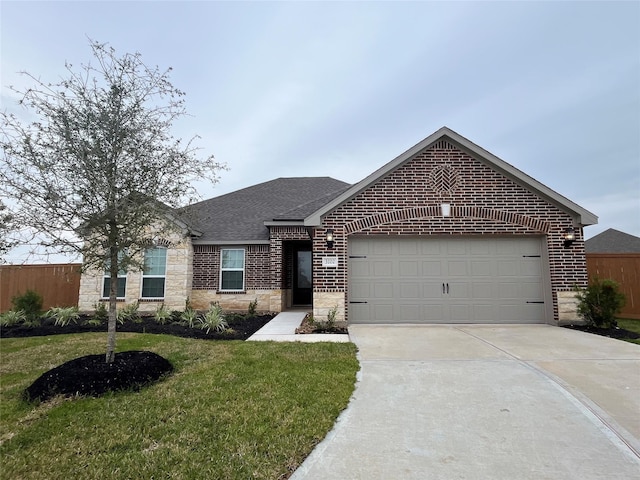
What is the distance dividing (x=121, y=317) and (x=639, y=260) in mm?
16956

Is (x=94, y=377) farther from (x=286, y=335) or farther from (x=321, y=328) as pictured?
(x=321, y=328)

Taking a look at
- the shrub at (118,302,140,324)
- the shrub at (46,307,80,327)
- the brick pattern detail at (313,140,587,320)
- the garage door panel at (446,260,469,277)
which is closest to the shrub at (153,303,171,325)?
the shrub at (118,302,140,324)

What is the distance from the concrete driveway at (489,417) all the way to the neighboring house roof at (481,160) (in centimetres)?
389

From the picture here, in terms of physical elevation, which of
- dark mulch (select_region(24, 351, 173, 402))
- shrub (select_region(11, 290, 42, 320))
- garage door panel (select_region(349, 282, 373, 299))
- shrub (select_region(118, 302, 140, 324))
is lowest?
dark mulch (select_region(24, 351, 173, 402))

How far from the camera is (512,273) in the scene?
8.90 meters

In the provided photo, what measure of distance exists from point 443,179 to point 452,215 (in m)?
1.06

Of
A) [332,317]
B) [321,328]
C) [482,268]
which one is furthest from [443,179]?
[321,328]

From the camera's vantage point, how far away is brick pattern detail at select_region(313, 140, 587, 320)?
8.72 meters

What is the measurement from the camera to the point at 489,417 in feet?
11.5

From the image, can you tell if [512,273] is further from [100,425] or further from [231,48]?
[231,48]

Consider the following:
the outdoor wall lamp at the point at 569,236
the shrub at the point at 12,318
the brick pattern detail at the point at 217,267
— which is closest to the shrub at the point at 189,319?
the brick pattern detail at the point at 217,267

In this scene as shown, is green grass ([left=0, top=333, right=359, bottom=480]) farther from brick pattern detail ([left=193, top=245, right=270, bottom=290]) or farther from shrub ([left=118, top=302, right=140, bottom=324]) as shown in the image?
brick pattern detail ([left=193, top=245, right=270, bottom=290])

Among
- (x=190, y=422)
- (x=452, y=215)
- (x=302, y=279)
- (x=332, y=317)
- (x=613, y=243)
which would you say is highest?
(x=613, y=243)

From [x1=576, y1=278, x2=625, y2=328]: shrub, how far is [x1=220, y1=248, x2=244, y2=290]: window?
10781 millimetres
